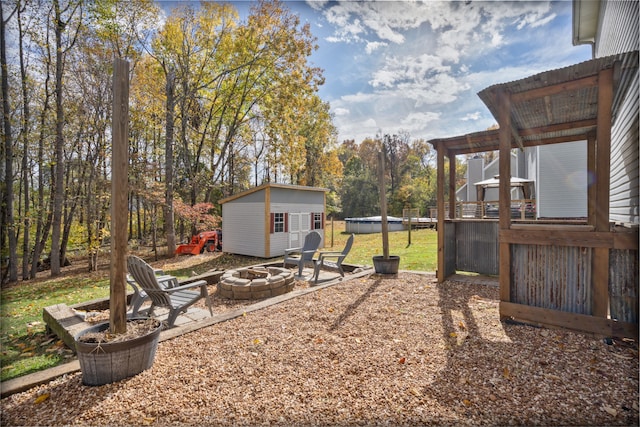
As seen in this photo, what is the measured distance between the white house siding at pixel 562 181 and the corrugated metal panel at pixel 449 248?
728 cm

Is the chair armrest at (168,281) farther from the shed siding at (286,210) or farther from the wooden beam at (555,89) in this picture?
the shed siding at (286,210)

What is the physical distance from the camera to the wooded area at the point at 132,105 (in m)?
8.73

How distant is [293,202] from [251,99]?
25.2ft

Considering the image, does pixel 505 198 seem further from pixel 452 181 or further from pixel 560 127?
pixel 452 181

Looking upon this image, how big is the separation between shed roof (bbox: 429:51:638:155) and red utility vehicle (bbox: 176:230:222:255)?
10556mm

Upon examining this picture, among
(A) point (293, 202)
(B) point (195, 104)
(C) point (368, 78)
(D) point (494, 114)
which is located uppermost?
(B) point (195, 104)

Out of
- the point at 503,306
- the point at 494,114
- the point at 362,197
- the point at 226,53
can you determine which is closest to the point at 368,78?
the point at 494,114

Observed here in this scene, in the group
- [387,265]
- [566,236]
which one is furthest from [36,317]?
[566,236]

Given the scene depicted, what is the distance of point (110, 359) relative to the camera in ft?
7.72

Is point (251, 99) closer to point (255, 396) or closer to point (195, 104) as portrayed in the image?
point (195, 104)

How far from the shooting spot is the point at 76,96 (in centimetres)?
988

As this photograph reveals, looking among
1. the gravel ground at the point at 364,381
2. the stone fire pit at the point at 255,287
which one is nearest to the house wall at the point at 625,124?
the gravel ground at the point at 364,381

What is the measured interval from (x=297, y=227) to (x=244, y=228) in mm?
2111

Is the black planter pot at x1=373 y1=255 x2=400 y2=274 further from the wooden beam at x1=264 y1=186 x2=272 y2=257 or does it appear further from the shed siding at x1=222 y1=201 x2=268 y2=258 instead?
the shed siding at x1=222 y1=201 x2=268 y2=258
